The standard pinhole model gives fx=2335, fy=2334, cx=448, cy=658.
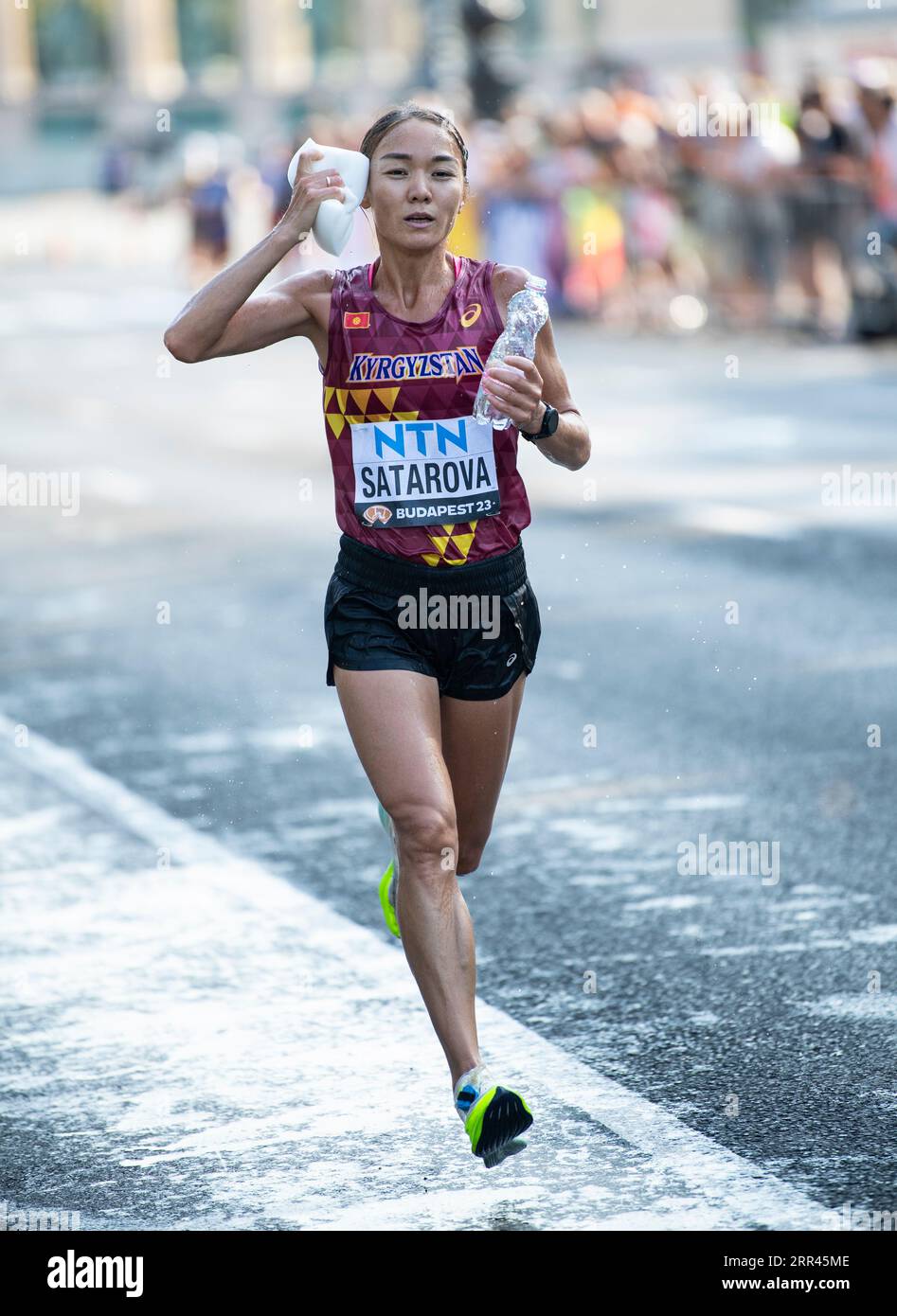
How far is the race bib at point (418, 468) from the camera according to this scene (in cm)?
484

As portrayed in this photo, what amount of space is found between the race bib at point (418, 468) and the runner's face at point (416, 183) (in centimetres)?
38

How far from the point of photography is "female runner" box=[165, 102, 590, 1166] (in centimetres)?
477

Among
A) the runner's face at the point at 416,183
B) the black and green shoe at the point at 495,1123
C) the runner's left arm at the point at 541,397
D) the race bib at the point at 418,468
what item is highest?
the runner's face at the point at 416,183

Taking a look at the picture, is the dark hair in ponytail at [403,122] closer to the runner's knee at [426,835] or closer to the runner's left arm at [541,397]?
the runner's left arm at [541,397]

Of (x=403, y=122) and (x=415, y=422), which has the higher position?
(x=403, y=122)

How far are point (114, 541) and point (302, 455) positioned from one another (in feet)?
12.9

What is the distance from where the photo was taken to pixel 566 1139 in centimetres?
473

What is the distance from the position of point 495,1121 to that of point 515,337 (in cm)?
155
